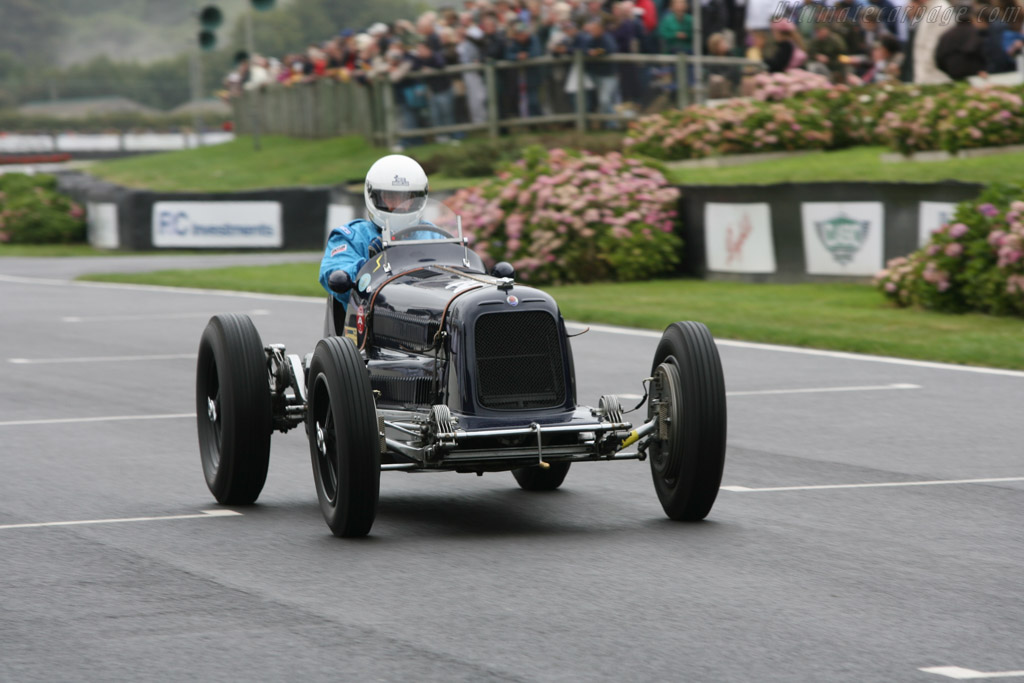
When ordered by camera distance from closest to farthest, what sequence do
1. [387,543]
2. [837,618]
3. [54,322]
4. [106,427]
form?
[837,618] < [387,543] < [106,427] < [54,322]

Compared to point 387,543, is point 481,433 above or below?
above

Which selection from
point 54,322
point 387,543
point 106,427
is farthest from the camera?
point 54,322

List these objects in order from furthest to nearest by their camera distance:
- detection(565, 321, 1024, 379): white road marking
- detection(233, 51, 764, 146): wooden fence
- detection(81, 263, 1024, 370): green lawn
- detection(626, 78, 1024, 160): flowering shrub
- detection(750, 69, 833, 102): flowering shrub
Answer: detection(233, 51, 764, 146): wooden fence
detection(750, 69, 833, 102): flowering shrub
detection(626, 78, 1024, 160): flowering shrub
detection(81, 263, 1024, 370): green lawn
detection(565, 321, 1024, 379): white road marking

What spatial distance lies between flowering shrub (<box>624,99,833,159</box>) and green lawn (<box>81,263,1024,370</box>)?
5208 millimetres

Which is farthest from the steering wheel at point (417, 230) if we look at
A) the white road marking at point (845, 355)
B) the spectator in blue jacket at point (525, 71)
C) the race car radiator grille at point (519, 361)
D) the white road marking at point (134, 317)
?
the spectator in blue jacket at point (525, 71)

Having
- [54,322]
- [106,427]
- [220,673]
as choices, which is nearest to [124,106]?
[54,322]

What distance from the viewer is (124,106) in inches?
3893

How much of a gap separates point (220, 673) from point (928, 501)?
407 cm

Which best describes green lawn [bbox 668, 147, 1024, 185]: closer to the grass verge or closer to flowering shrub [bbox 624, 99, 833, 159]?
flowering shrub [bbox 624, 99, 833, 159]

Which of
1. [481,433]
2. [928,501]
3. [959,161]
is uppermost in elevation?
[959,161]

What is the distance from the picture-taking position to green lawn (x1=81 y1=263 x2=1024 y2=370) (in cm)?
1397

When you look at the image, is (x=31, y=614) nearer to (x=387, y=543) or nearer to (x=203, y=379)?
(x=387, y=543)

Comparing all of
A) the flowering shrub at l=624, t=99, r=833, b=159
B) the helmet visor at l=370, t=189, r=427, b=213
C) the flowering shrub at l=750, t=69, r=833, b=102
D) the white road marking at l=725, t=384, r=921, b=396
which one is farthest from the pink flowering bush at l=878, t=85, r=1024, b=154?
the helmet visor at l=370, t=189, r=427, b=213

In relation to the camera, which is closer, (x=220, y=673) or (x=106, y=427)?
(x=220, y=673)
